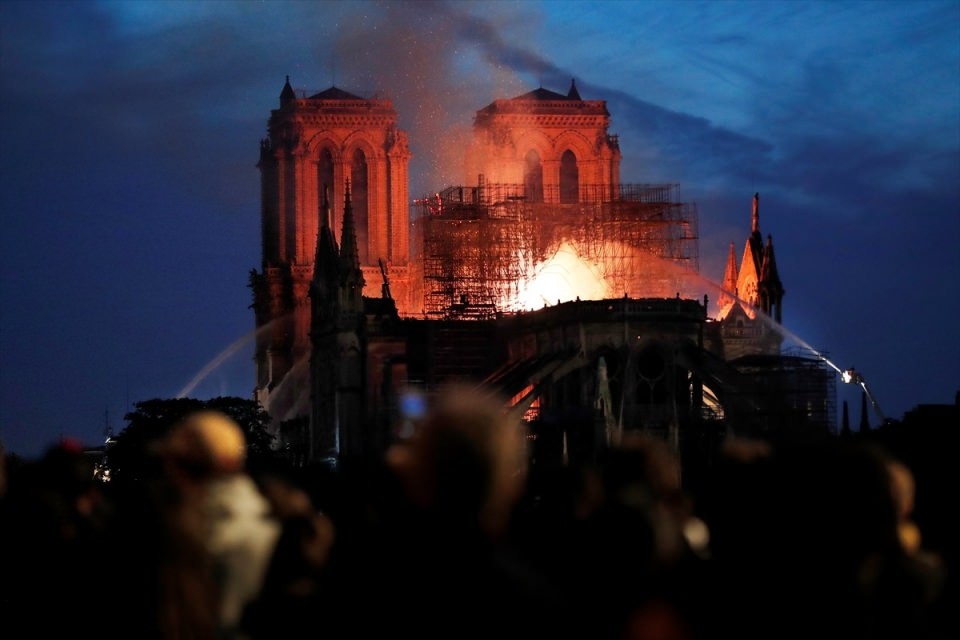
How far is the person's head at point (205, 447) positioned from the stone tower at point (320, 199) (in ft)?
342

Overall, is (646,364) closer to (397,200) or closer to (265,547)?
(397,200)

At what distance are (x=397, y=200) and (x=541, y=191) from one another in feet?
28.7

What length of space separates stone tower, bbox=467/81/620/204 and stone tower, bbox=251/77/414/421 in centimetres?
553

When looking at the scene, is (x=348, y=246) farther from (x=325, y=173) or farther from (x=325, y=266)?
(x=325, y=173)

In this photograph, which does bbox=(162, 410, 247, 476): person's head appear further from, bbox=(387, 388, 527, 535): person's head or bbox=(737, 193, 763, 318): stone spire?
bbox=(737, 193, 763, 318): stone spire

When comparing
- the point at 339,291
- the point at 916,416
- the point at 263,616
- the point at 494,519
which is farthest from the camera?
the point at 339,291

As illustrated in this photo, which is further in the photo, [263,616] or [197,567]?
[263,616]

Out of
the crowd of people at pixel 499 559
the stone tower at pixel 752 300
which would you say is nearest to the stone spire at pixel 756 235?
the stone tower at pixel 752 300

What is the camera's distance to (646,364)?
83000 mm

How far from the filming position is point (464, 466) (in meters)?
9.42

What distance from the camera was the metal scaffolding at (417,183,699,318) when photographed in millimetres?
99188

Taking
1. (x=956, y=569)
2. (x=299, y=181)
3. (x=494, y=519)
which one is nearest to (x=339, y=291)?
(x=299, y=181)

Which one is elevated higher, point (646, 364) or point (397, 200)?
point (397, 200)

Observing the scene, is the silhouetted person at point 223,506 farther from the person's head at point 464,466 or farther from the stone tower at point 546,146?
the stone tower at point 546,146
